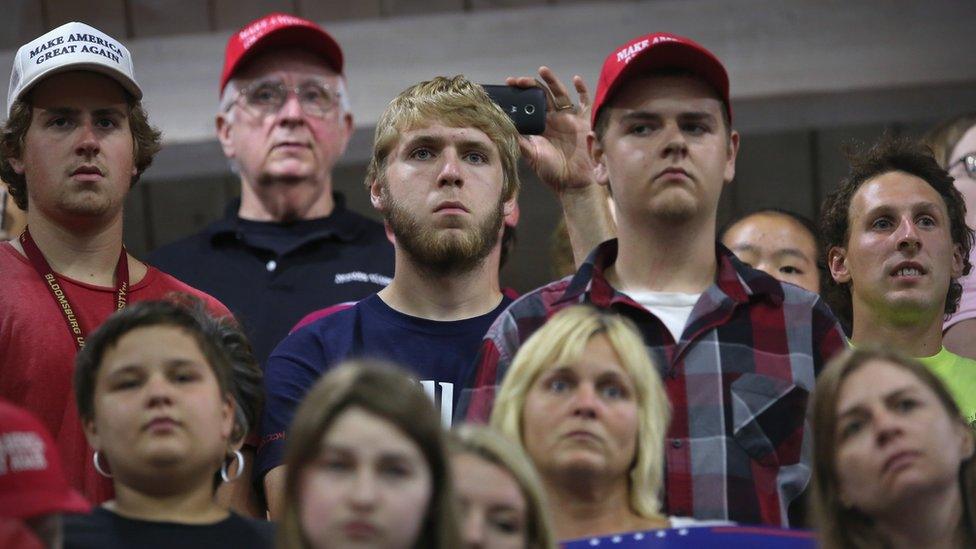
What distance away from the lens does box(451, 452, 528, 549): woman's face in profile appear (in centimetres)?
231

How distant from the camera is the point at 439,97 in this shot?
349cm

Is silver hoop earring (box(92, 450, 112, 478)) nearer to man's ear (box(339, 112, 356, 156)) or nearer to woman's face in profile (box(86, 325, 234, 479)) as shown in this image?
woman's face in profile (box(86, 325, 234, 479))

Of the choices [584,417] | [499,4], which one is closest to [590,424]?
[584,417]

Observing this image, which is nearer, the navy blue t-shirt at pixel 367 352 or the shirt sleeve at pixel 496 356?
the shirt sleeve at pixel 496 356

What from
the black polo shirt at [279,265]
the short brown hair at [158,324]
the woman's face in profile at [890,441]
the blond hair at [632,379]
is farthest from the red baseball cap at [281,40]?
the woman's face in profile at [890,441]

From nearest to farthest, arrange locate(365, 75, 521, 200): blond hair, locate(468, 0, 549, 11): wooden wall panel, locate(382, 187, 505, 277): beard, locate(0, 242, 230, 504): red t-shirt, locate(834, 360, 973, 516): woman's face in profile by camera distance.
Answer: locate(834, 360, 973, 516): woman's face in profile, locate(0, 242, 230, 504): red t-shirt, locate(382, 187, 505, 277): beard, locate(365, 75, 521, 200): blond hair, locate(468, 0, 549, 11): wooden wall panel

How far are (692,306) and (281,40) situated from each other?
197 centimetres

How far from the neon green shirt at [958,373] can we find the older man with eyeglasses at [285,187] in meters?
1.43

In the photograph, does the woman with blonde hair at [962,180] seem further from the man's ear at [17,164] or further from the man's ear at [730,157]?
the man's ear at [17,164]

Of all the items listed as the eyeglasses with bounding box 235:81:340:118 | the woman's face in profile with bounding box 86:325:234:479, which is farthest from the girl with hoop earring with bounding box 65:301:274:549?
the eyeglasses with bounding box 235:81:340:118

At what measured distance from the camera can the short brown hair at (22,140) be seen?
3410 millimetres

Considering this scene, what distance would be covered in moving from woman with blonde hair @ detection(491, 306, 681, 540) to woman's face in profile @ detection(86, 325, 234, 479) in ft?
1.55

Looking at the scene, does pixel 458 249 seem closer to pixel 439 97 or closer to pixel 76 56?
pixel 439 97

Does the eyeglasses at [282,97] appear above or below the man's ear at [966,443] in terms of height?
above
